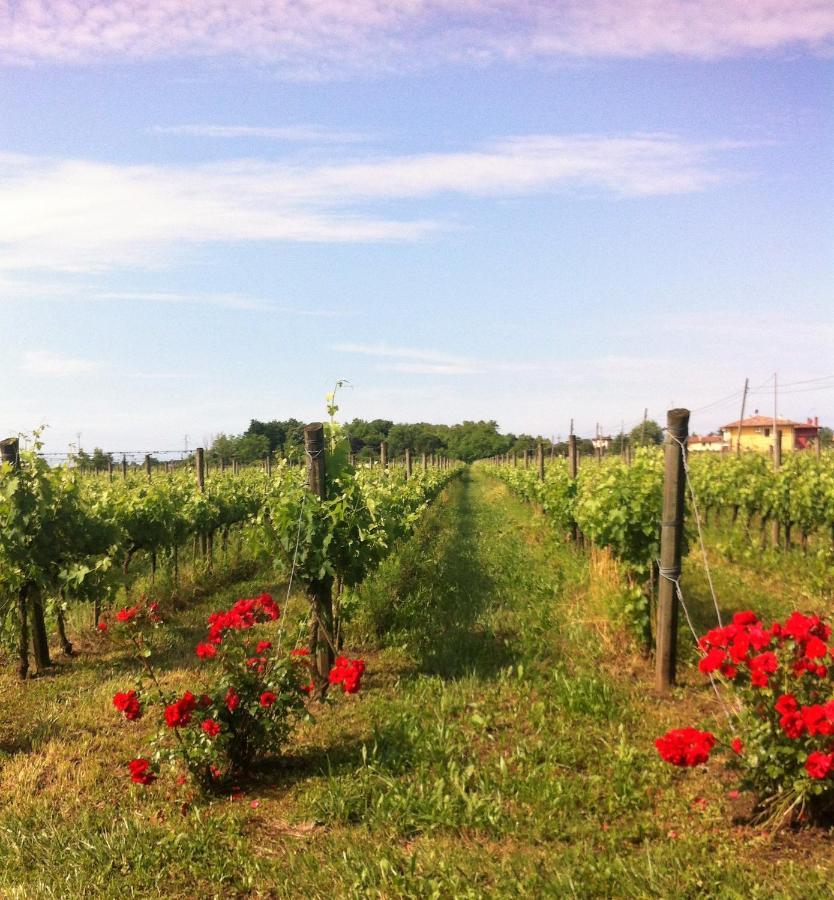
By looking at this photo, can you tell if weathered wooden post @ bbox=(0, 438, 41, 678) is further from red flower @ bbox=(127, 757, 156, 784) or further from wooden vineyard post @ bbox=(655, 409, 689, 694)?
wooden vineyard post @ bbox=(655, 409, 689, 694)

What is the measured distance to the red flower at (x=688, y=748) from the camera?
11.1 ft

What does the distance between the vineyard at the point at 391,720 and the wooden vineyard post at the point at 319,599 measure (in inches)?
0.8

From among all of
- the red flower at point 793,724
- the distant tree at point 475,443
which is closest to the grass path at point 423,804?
the red flower at point 793,724

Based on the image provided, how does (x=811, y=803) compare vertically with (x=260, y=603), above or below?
below

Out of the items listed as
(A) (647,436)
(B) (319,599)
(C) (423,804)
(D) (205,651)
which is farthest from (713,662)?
(A) (647,436)

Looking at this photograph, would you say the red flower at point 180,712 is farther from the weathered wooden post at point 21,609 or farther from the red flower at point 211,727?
the weathered wooden post at point 21,609

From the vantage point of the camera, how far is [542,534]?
14211 millimetres

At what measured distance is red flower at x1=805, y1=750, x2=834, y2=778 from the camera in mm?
3141

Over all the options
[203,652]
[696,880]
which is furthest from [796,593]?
[203,652]

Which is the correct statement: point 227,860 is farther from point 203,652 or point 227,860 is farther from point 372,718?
point 372,718

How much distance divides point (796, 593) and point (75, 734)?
7.41 meters

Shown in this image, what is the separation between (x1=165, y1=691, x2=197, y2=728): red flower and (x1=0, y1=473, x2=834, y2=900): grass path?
455 mm

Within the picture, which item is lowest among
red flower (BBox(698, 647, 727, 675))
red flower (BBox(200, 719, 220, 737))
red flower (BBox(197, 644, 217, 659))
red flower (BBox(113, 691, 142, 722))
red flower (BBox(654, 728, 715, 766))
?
red flower (BBox(200, 719, 220, 737))

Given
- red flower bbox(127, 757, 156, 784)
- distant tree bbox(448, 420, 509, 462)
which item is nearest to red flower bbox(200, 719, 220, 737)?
red flower bbox(127, 757, 156, 784)
